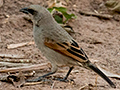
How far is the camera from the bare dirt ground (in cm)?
517

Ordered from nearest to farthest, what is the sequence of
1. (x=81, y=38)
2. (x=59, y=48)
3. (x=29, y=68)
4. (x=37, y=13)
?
(x=59, y=48) < (x=37, y=13) < (x=29, y=68) < (x=81, y=38)

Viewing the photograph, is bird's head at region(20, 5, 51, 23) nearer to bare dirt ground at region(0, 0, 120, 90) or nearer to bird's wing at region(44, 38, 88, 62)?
bird's wing at region(44, 38, 88, 62)

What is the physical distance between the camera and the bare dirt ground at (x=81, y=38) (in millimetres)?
5172

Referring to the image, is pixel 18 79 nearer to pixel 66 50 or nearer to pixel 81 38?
pixel 66 50

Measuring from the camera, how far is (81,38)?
7246 mm

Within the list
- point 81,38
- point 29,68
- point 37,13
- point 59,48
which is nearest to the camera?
point 59,48

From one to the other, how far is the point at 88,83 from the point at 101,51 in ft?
6.06

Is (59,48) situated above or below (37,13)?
below

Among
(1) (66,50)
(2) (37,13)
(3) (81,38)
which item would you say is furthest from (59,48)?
(3) (81,38)

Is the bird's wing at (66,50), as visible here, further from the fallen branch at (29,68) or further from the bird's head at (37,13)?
the fallen branch at (29,68)

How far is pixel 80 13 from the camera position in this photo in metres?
8.43

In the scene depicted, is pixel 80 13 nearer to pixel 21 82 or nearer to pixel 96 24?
pixel 96 24

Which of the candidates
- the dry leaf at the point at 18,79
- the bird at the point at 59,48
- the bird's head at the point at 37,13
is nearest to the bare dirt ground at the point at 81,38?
the dry leaf at the point at 18,79

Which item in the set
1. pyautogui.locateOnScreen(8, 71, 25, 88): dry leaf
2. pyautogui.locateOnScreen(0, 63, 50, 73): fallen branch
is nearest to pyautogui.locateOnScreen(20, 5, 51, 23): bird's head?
pyautogui.locateOnScreen(0, 63, 50, 73): fallen branch
